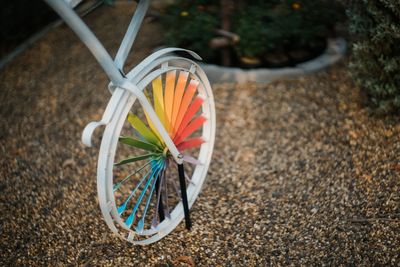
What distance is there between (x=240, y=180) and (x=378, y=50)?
1.34 m

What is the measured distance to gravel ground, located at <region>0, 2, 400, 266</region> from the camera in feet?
7.88

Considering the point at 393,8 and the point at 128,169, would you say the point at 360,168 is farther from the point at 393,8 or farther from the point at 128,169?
the point at 128,169

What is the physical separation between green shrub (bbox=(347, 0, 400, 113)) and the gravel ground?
247 millimetres

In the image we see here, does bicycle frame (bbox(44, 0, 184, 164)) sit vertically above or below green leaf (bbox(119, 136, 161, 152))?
above

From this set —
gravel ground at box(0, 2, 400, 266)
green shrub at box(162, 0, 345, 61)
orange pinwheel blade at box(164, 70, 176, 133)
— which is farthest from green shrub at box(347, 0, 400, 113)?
Result: orange pinwheel blade at box(164, 70, 176, 133)

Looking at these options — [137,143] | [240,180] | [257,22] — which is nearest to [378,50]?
[257,22]

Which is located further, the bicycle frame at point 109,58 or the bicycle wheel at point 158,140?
the bicycle wheel at point 158,140

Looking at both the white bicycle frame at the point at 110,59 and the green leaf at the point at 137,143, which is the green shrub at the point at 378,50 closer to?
the white bicycle frame at the point at 110,59

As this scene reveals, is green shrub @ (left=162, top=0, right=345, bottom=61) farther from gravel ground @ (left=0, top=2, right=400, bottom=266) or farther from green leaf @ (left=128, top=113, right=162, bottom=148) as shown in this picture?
green leaf @ (left=128, top=113, right=162, bottom=148)

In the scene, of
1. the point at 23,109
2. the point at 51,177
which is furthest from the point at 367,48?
the point at 23,109

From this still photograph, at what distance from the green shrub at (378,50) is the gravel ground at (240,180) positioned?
25 centimetres

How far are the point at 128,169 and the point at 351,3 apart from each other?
6.68 ft

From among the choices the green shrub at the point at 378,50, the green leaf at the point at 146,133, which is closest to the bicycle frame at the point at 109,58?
the green leaf at the point at 146,133

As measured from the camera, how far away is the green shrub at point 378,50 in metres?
2.83
